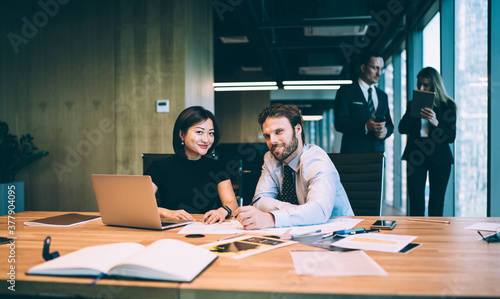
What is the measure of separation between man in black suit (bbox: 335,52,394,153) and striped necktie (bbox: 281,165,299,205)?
1.29 meters

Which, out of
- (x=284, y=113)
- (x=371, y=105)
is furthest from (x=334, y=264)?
(x=371, y=105)

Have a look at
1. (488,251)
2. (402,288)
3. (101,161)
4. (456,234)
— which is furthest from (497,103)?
(101,161)

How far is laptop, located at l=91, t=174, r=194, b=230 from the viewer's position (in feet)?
4.51

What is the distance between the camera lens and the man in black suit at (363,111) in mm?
3080

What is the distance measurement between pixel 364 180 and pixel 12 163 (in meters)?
3.80

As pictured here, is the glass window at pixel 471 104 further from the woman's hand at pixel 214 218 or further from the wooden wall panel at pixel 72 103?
the wooden wall panel at pixel 72 103

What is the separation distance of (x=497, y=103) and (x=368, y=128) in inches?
39.4

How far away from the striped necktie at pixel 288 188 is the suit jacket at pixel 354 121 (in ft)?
4.24

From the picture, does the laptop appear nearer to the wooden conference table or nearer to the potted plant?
the wooden conference table

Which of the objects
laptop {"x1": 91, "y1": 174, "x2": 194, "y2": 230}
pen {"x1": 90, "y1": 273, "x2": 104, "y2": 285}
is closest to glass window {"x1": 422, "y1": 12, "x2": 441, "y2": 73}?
laptop {"x1": 91, "y1": 174, "x2": 194, "y2": 230}

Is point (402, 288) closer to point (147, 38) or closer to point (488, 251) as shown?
point (488, 251)

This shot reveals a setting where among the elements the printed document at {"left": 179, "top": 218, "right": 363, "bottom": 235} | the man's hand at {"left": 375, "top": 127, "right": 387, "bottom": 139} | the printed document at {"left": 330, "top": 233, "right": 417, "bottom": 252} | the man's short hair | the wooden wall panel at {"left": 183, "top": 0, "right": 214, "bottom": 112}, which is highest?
the wooden wall panel at {"left": 183, "top": 0, "right": 214, "bottom": 112}

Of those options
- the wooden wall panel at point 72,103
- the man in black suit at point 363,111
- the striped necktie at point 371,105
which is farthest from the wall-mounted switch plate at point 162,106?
the striped necktie at point 371,105

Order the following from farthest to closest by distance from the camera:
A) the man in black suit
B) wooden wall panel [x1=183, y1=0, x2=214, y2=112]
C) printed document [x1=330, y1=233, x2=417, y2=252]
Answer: wooden wall panel [x1=183, y1=0, x2=214, y2=112] < the man in black suit < printed document [x1=330, y1=233, x2=417, y2=252]
